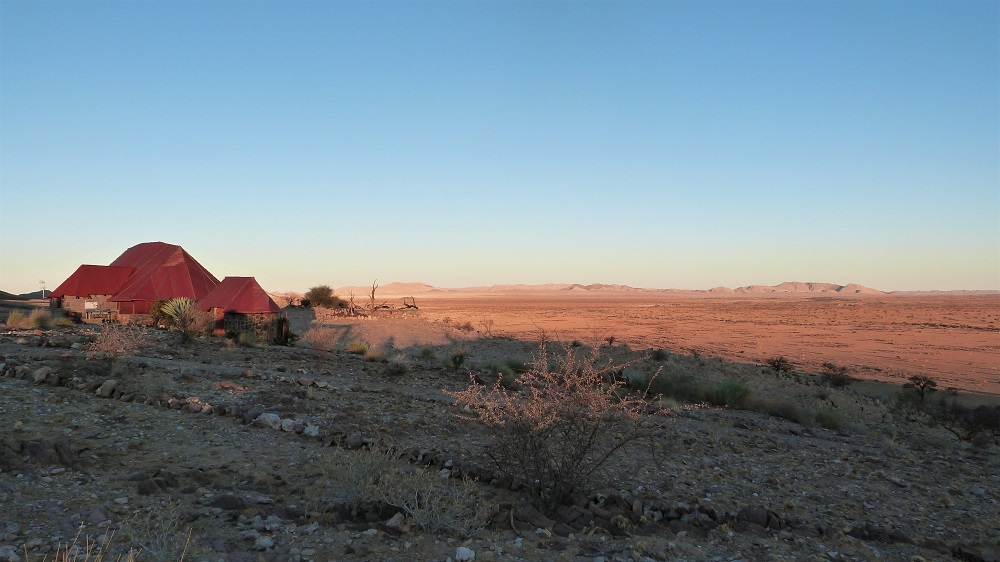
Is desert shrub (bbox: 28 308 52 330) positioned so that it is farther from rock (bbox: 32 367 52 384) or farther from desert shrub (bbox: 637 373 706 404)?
desert shrub (bbox: 637 373 706 404)

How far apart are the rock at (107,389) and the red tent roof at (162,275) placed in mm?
21235

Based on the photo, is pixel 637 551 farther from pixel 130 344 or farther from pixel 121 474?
pixel 130 344

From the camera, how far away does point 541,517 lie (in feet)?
20.5

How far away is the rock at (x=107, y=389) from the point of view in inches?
419

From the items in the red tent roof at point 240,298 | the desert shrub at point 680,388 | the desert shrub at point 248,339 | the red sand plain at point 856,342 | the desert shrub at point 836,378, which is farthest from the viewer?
the red tent roof at point 240,298

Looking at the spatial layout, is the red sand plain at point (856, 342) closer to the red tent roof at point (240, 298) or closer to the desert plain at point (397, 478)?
the desert plain at point (397, 478)

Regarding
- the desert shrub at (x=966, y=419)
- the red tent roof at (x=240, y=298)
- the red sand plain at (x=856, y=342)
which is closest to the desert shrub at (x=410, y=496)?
the red sand plain at (x=856, y=342)

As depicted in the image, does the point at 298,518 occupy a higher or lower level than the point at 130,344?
lower

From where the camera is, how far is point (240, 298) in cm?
2670

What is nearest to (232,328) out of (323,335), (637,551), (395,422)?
(323,335)

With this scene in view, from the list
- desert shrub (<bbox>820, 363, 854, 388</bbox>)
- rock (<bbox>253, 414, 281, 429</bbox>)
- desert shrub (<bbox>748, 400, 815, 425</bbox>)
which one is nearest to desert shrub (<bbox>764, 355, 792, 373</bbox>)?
desert shrub (<bbox>820, 363, 854, 388</bbox>)

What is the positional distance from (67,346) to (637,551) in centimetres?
1610

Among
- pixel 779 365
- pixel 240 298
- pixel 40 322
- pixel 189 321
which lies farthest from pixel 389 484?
pixel 40 322

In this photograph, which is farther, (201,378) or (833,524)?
(201,378)
